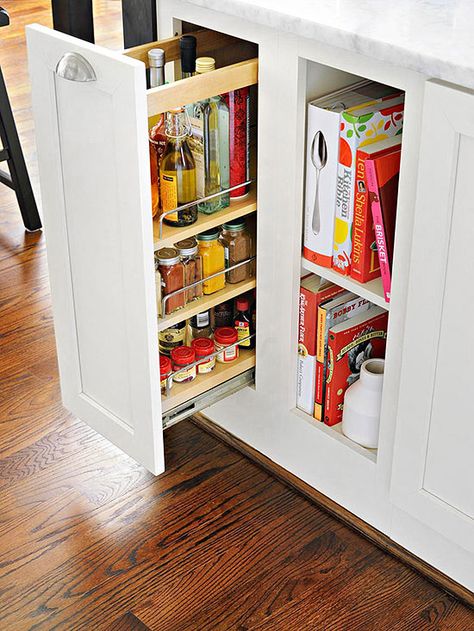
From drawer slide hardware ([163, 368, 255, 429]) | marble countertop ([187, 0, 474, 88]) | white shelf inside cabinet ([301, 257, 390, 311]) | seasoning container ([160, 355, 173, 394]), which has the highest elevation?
marble countertop ([187, 0, 474, 88])

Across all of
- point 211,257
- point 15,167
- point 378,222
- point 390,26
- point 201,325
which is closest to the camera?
point 390,26

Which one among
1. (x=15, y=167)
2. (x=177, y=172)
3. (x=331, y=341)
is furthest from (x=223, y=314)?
(x=15, y=167)

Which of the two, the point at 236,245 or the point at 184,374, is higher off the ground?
the point at 236,245

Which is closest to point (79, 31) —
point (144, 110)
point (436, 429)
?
point (144, 110)

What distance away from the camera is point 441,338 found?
1.38m

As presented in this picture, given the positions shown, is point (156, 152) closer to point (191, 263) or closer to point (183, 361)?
point (191, 263)

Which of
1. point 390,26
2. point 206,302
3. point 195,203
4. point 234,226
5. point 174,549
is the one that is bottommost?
point 174,549

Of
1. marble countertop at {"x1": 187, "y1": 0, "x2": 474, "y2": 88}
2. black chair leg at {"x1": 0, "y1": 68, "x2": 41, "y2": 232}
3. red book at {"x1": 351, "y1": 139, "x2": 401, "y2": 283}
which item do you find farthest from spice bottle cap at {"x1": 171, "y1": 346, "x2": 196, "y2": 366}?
black chair leg at {"x1": 0, "y1": 68, "x2": 41, "y2": 232}

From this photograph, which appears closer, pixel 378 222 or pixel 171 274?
pixel 378 222

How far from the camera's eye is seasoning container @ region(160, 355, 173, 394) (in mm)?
1693

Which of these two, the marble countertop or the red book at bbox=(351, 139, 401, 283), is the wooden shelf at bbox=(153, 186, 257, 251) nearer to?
the red book at bbox=(351, 139, 401, 283)

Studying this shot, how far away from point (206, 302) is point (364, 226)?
0.33 m

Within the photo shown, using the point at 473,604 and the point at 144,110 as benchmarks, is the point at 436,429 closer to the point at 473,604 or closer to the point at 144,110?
the point at 473,604

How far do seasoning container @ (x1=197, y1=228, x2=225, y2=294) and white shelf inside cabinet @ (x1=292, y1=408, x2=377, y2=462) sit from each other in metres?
0.29
